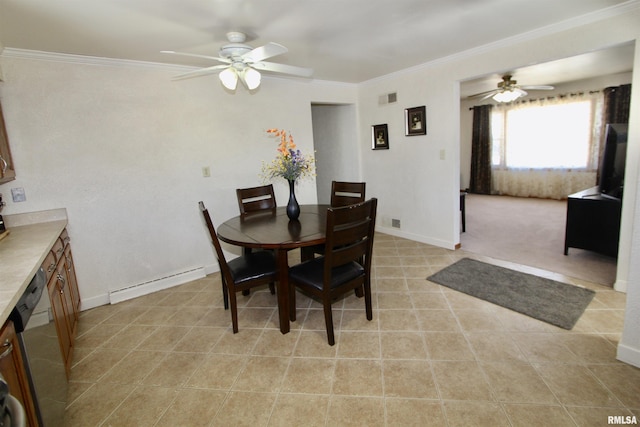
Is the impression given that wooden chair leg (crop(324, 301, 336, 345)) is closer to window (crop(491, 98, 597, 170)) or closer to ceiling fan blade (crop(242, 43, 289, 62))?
ceiling fan blade (crop(242, 43, 289, 62))

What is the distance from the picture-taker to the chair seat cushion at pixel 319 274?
7.20 ft

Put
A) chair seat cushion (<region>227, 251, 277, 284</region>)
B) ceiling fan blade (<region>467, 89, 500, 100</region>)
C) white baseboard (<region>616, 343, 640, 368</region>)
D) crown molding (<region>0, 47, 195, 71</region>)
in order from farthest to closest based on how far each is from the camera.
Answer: ceiling fan blade (<region>467, 89, 500, 100</region>) → crown molding (<region>0, 47, 195, 71</region>) → chair seat cushion (<region>227, 251, 277, 284</region>) → white baseboard (<region>616, 343, 640, 368</region>)

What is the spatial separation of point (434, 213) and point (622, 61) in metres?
3.64

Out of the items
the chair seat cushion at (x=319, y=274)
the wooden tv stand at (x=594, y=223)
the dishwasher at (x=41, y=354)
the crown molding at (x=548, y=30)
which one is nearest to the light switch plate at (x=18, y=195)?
the dishwasher at (x=41, y=354)

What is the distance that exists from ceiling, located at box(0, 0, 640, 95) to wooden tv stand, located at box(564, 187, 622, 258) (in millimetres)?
1816

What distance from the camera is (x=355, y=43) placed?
286 centimetres

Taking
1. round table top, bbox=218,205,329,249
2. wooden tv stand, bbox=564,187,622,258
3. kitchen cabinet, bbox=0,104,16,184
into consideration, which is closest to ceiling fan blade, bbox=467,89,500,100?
wooden tv stand, bbox=564,187,622,258

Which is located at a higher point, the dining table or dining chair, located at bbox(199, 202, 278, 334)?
the dining table

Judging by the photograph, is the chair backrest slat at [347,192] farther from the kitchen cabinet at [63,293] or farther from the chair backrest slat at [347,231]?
the kitchen cabinet at [63,293]

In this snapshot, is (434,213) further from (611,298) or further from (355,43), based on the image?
(355,43)

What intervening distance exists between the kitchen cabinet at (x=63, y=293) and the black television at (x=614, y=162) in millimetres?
4838

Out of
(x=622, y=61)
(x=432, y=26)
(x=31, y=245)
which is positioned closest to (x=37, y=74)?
(x=31, y=245)

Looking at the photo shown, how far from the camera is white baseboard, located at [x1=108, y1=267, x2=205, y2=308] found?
306 cm

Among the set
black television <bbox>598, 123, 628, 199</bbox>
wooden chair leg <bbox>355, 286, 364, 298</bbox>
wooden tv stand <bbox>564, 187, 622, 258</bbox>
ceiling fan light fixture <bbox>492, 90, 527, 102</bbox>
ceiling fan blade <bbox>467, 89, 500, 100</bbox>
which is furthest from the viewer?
ceiling fan blade <bbox>467, 89, 500, 100</bbox>
